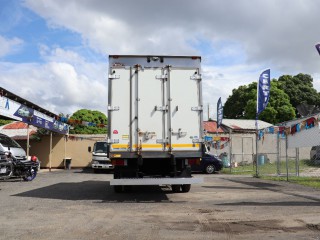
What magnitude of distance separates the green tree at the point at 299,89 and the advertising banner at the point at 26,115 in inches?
1507

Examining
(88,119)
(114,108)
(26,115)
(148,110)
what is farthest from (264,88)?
(88,119)

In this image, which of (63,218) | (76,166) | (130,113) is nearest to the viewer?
(63,218)

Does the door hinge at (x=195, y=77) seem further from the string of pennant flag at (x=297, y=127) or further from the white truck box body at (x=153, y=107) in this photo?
the string of pennant flag at (x=297, y=127)

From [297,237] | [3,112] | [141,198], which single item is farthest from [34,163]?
[297,237]

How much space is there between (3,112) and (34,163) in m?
3.51

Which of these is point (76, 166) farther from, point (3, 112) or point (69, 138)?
point (3, 112)

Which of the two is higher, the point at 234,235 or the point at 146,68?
the point at 146,68

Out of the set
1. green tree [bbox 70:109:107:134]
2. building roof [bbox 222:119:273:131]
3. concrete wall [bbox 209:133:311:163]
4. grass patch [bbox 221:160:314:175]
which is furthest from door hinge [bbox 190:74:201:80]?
green tree [bbox 70:109:107:134]

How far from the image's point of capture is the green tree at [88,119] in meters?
48.7

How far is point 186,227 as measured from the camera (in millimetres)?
7156

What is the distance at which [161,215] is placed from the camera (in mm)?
8453

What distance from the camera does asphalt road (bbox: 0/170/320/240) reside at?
6.64 m

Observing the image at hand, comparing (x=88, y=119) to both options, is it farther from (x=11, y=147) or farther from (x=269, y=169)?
(x=11, y=147)

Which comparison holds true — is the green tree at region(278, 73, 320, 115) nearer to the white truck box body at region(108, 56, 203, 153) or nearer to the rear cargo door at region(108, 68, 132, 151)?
the white truck box body at region(108, 56, 203, 153)
